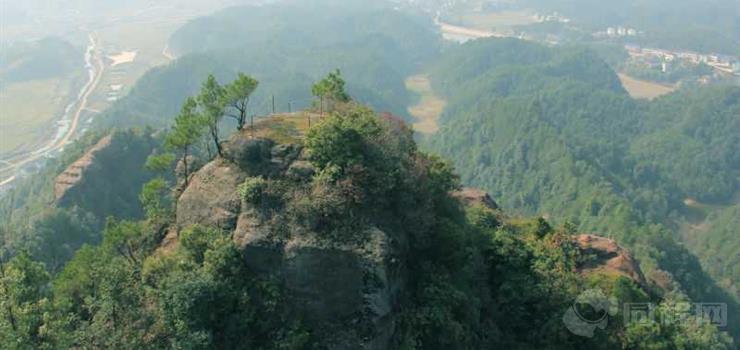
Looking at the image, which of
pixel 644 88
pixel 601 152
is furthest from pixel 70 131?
pixel 644 88

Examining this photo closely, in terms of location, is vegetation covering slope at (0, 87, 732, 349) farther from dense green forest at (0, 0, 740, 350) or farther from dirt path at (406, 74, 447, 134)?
dirt path at (406, 74, 447, 134)

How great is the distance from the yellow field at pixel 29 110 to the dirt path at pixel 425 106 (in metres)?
75.2

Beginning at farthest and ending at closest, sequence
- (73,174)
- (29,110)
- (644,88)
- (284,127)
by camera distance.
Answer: (644,88) → (29,110) → (73,174) → (284,127)

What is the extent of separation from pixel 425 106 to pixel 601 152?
2203 inches

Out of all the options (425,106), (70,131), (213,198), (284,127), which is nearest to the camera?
(213,198)

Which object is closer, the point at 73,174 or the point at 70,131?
the point at 73,174

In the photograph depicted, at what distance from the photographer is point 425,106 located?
156m

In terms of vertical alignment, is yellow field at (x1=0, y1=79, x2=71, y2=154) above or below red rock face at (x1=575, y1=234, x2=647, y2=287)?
below

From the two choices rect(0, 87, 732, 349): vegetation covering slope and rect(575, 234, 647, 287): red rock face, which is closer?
rect(0, 87, 732, 349): vegetation covering slope

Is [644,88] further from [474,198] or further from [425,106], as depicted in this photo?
[474,198]

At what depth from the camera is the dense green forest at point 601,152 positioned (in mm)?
81062

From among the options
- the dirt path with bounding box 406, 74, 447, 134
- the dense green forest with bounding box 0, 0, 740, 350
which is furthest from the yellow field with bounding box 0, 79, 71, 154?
the dense green forest with bounding box 0, 0, 740, 350

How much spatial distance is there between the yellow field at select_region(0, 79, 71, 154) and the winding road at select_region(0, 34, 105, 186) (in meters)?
3.14

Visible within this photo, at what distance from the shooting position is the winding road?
4085 inches
